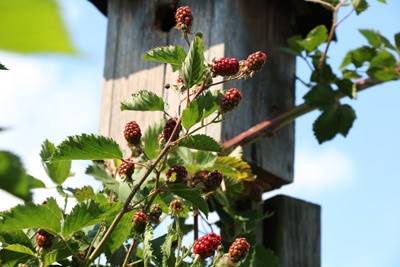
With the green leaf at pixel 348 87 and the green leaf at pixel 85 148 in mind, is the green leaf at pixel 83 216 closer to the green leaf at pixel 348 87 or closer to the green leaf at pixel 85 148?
the green leaf at pixel 85 148

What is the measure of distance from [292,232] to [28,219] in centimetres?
197

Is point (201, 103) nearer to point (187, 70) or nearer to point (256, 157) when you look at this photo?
point (187, 70)

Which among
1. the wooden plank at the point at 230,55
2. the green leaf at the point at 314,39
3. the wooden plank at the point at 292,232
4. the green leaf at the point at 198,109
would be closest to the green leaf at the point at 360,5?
the green leaf at the point at 314,39

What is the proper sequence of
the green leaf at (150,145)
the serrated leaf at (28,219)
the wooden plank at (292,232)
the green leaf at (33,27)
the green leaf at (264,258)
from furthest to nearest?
the wooden plank at (292,232) < the green leaf at (264,258) < the green leaf at (150,145) < the serrated leaf at (28,219) < the green leaf at (33,27)

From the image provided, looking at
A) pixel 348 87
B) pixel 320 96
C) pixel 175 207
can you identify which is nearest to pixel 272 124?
pixel 320 96

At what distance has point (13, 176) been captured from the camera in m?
0.25

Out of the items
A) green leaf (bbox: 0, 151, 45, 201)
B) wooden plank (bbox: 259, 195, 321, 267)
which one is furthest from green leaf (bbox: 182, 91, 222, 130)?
wooden plank (bbox: 259, 195, 321, 267)

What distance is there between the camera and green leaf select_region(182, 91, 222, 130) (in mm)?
1168

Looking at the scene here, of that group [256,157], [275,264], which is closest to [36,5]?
[275,264]

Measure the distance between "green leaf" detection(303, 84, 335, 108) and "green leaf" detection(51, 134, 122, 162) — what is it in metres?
1.80

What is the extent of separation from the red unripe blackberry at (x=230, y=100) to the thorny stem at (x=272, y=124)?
1531 millimetres

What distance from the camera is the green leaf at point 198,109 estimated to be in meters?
1.17

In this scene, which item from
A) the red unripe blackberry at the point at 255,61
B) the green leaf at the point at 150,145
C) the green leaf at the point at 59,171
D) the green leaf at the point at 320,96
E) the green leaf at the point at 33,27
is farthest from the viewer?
the green leaf at the point at 320,96

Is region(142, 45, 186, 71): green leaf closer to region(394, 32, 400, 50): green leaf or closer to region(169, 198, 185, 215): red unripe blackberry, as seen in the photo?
region(169, 198, 185, 215): red unripe blackberry
